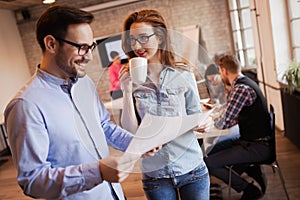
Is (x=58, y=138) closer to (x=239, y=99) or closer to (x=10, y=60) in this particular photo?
(x=239, y=99)

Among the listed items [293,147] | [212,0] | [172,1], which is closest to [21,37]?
[172,1]

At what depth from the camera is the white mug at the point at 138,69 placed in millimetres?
880

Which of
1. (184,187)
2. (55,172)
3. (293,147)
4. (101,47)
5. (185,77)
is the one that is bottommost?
(293,147)

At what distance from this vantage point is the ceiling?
236 inches

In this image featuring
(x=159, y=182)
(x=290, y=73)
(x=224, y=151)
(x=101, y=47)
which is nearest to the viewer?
(x=101, y=47)

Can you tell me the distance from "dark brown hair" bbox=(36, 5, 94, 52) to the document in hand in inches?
13.2

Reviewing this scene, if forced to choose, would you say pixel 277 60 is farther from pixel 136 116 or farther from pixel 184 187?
pixel 136 116

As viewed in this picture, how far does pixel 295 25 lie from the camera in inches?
148

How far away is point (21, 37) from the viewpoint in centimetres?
705

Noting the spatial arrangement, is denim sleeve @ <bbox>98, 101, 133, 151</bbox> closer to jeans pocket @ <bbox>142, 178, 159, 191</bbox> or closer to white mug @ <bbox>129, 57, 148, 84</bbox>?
white mug @ <bbox>129, 57, 148, 84</bbox>

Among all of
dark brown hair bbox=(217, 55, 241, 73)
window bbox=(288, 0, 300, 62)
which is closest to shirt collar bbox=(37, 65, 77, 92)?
dark brown hair bbox=(217, 55, 241, 73)

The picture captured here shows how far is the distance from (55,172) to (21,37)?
7011mm

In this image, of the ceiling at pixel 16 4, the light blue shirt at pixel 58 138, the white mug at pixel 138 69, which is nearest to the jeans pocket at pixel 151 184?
the light blue shirt at pixel 58 138

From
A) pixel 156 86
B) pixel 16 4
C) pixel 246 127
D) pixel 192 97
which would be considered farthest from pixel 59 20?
pixel 16 4
